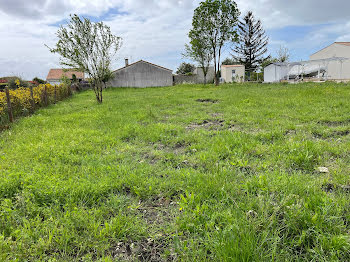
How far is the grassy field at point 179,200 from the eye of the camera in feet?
5.27

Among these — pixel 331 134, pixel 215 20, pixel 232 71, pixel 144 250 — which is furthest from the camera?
pixel 232 71

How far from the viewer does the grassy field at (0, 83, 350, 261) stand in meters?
1.61

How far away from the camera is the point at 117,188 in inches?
102

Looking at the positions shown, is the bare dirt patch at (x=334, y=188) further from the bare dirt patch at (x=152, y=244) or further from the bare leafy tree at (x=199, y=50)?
the bare leafy tree at (x=199, y=50)

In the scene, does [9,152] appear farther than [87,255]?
Yes

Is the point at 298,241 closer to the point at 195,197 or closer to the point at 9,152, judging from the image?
the point at 195,197

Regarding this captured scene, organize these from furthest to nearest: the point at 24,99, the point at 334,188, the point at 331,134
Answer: the point at 24,99
the point at 331,134
the point at 334,188

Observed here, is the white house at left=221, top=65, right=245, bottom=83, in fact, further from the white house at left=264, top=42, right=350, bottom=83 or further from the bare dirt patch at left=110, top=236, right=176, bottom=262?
the bare dirt patch at left=110, top=236, right=176, bottom=262

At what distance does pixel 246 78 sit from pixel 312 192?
40.4 m

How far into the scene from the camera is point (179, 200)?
90.4 inches

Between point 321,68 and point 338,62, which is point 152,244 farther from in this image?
point 338,62

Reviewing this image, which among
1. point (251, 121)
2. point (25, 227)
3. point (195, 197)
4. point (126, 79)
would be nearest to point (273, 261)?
point (195, 197)

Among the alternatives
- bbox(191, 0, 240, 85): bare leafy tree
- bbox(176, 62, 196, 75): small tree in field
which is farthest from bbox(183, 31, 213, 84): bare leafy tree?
bbox(176, 62, 196, 75): small tree in field

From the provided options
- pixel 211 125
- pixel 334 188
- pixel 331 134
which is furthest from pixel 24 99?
pixel 331 134
